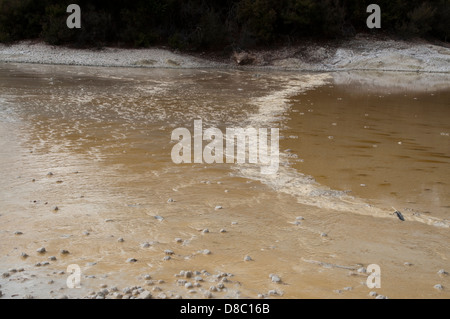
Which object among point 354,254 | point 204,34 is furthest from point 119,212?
point 204,34

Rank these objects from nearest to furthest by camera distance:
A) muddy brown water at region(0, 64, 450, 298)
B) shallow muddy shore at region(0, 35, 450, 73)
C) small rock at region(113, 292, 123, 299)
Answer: small rock at region(113, 292, 123, 299) → muddy brown water at region(0, 64, 450, 298) → shallow muddy shore at region(0, 35, 450, 73)

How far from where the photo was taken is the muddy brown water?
140 inches

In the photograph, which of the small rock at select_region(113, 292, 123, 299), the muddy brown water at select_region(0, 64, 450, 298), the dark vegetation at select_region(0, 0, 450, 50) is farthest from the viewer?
the dark vegetation at select_region(0, 0, 450, 50)

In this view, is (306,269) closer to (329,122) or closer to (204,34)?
(329,122)

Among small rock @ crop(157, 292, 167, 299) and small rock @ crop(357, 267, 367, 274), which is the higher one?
small rock @ crop(157, 292, 167, 299)

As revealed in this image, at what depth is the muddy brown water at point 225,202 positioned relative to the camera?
355cm

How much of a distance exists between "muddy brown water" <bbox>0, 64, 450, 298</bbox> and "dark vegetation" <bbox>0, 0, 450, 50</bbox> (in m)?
13.3

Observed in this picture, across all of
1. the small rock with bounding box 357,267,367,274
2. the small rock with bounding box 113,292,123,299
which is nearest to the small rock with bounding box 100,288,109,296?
the small rock with bounding box 113,292,123,299

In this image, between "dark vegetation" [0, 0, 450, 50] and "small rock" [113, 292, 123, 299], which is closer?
"small rock" [113, 292, 123, 299]

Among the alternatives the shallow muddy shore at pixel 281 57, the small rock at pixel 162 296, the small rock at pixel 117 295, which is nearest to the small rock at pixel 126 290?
the small rock at pixel 117 295

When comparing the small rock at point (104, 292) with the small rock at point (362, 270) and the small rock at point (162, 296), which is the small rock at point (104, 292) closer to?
the small rock at point (162, 296)

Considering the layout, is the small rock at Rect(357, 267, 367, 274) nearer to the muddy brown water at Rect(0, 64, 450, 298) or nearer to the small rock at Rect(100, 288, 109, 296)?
the muddy brown water at Rect(0, 64, 450, 298)

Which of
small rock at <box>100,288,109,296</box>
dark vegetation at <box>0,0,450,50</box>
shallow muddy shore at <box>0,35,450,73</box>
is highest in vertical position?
dark vegetation at <box>0,0,450,50</box>
